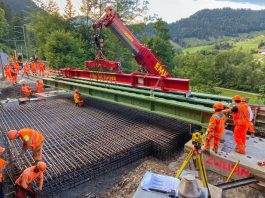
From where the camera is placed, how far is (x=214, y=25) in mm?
180875

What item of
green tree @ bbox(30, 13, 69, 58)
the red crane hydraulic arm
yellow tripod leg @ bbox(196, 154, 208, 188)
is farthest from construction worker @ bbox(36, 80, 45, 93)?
green tree @ bbox(30, 13, 69, 58)

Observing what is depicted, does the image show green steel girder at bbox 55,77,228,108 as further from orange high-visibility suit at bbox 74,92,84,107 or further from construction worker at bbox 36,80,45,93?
construction worker at bbox 36,80,45,93

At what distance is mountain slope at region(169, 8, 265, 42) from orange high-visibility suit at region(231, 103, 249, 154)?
149m

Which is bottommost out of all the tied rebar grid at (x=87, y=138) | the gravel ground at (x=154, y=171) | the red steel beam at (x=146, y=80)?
the gravel ground at (x=154, y=171)

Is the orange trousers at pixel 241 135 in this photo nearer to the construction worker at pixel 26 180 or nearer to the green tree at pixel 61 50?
the construction worker at pixel 26 180

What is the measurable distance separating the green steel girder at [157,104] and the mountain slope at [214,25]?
144 m

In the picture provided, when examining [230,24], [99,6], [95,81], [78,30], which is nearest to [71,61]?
[78,30]

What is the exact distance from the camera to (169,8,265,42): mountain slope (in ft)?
534

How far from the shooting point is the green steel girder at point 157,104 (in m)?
6.69

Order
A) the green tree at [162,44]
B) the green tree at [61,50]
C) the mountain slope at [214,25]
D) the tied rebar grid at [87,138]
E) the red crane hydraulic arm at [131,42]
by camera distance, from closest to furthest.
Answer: the tied rebar grid at [87,138], the red crane hydraulic arm at [131,42], the green tree at [61,50], the green tree at [162,44], the mountain slope at [214,25]

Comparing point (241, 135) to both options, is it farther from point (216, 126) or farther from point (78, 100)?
point (78, 100)

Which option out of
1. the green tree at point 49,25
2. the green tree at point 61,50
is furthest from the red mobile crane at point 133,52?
the green tree at point 49,25

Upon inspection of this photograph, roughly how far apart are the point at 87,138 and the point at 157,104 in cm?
253

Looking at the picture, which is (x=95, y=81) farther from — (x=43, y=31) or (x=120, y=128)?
→ (x=43, y=31)
